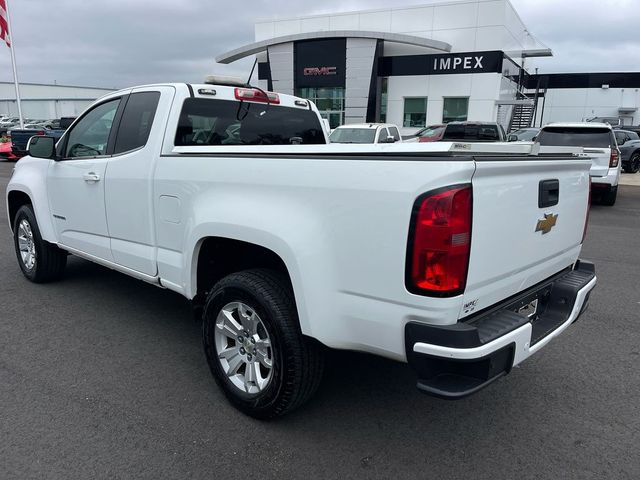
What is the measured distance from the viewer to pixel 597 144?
10969 millimetres

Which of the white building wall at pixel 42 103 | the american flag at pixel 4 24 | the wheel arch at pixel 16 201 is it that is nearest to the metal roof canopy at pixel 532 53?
the american flag at pixel 4 24

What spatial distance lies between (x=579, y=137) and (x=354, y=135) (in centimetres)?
625

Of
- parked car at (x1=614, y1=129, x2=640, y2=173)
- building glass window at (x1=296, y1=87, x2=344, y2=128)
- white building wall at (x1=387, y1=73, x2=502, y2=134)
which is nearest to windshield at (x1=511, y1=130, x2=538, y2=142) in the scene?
parked car at (x1=614, y1=129, x2=640, y2=173)

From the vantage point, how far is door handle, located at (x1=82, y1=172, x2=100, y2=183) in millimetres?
3854

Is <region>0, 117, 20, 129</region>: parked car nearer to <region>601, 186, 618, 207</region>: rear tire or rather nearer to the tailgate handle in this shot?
<region>601, 186, 618, 207</region>: rear tire

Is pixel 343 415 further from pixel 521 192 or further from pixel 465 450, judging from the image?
pixel 521 192

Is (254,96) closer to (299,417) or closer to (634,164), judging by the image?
(299,417)

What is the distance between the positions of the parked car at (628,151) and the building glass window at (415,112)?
12.5m

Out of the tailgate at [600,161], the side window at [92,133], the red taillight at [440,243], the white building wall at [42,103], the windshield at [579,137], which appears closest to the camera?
the red taillight at [440,243]

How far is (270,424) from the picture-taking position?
2.87 m

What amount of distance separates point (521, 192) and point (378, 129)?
13.1m

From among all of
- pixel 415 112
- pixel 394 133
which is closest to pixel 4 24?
pixel 394 133

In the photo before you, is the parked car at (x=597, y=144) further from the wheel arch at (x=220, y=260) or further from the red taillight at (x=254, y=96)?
the wheel arch at (x=220, y=260)

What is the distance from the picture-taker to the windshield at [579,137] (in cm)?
1097
